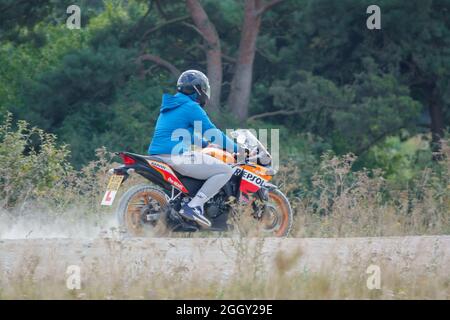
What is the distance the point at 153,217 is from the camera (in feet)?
34.3

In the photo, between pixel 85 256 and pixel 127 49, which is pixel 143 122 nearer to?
pixel 127 49

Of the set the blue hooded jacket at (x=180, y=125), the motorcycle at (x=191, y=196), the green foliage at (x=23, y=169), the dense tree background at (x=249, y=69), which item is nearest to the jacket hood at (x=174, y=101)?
the blue hooded jacket at (x=180, y=125)

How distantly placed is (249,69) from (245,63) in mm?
180

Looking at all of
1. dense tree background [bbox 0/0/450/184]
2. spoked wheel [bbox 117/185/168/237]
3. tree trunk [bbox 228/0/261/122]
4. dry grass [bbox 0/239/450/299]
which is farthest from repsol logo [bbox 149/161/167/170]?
tree trunk [bbox 228/0/261/122]

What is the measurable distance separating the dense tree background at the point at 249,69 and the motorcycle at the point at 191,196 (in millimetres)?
10880

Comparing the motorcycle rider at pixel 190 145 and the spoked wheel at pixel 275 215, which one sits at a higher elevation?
the motorcycle rider at pixel 190 145

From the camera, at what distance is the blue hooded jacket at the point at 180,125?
34.3ft

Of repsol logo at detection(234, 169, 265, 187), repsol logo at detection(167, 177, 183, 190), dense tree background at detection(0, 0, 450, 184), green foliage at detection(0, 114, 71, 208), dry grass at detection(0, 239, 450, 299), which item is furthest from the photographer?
dense tree background at detection(0, 0, 450, 184)

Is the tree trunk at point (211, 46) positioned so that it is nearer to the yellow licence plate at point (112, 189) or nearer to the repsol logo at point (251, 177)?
the repsol logo at point (251, 177)

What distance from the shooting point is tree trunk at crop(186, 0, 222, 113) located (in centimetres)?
2428

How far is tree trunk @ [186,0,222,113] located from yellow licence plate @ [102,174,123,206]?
13.7 m

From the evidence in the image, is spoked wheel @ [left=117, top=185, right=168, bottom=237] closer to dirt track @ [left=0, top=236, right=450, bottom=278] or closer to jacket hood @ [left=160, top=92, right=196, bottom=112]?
dirt track @ [left=0, top=236, right=450, bottom=278]

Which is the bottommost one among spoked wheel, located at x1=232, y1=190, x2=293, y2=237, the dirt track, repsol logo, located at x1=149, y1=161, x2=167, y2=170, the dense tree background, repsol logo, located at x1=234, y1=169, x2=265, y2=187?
the dirt track

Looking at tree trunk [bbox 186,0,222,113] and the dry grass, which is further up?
tree trunk [bbox 186,0,222,113]
